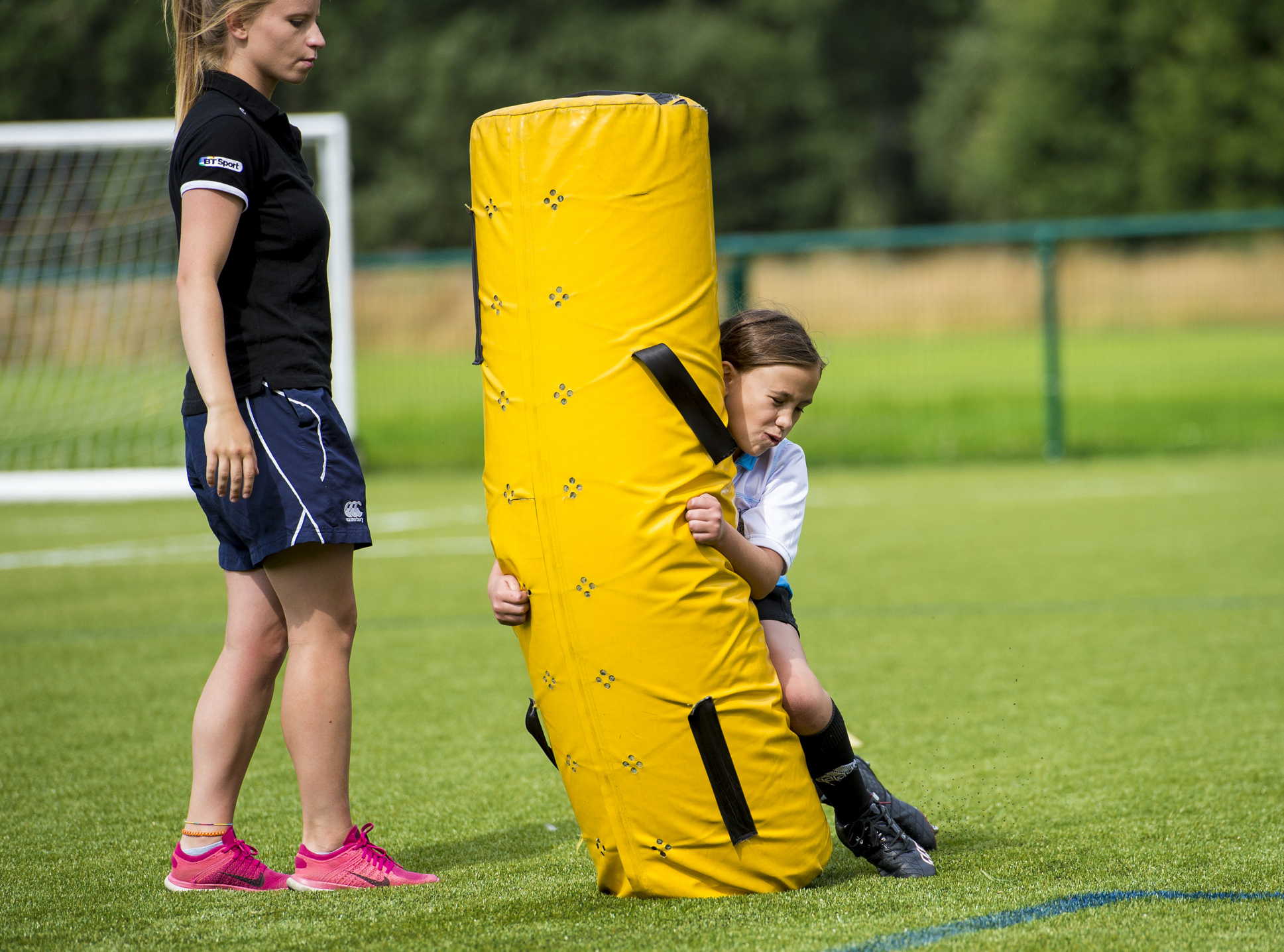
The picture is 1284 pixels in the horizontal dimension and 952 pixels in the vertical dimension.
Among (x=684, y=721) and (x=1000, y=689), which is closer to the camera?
(x=684, y=721)

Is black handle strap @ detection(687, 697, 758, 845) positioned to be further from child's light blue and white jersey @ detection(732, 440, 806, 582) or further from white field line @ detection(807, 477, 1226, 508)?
white field line @ detection(807, 477, 1226, 508)

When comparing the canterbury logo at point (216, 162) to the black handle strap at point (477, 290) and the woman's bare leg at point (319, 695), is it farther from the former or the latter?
the woman's bare leg at point (319, 695)

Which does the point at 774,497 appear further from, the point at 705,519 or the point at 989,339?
the point at 989,339

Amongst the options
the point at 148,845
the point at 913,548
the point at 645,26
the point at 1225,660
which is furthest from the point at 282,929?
the point at 645,26

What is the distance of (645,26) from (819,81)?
286 inches

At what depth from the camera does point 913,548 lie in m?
8.86

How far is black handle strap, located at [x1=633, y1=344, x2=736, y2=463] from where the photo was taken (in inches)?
111

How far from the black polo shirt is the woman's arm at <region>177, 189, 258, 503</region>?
6cm

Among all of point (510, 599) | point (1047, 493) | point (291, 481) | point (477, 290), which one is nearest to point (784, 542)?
point (510, 599)

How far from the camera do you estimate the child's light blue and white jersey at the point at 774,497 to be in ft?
10.1

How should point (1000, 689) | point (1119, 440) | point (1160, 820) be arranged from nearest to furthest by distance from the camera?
point (1160, 820) < point (1000, 689) < point (1119, 440)

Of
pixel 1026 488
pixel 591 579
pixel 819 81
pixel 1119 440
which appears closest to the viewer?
pixel 591 579

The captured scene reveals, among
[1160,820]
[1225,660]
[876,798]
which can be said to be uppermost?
[876,798]

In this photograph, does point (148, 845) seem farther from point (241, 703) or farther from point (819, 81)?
point (819, 81)
